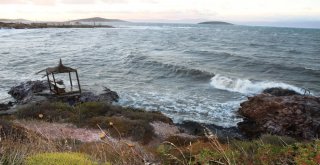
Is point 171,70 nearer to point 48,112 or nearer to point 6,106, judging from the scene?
point 6,106

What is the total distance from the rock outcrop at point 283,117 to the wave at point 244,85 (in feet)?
26.6

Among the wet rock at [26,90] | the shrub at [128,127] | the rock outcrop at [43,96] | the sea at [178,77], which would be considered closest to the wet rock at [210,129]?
the sea at [178,77]

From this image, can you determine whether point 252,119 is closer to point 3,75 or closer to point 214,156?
point 214,156

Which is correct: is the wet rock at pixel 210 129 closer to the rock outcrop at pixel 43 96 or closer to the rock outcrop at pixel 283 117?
the rock outcrop at pixel 283 117

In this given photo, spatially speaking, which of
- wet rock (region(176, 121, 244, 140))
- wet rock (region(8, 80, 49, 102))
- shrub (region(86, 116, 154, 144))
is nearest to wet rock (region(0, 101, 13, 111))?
wet rock (region(8, 80, 49, 102))

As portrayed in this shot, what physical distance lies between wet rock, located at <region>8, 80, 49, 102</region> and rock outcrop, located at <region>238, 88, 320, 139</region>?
13276 millimetres

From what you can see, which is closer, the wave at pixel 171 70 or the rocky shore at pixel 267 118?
the rocky shore at pixel 267 118

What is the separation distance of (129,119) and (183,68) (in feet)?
71.5

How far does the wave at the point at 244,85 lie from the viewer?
2944 cm

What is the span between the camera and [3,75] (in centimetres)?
3325

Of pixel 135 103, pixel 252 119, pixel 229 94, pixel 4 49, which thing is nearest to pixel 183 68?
pixel 229 94

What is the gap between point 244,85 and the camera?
100 ft

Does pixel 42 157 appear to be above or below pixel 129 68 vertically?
above

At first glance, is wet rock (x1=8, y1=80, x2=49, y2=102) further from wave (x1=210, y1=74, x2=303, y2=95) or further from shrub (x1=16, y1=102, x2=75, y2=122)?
wave (x1=210, y1=74, x2=303, y2=95)
